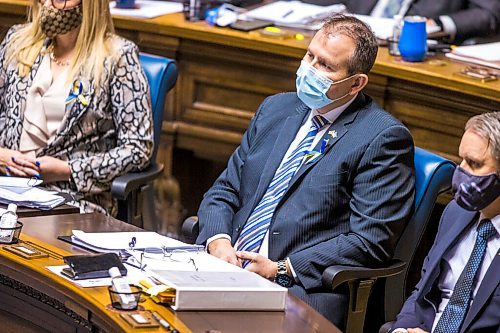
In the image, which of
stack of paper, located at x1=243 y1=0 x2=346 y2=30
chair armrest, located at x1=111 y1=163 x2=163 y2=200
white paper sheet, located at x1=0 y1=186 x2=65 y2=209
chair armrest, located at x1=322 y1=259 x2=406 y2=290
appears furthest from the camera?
stack of paper, located at x1=243 y1=0 x2=346 y2=30

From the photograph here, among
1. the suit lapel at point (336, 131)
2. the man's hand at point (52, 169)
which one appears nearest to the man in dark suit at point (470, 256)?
the suit lapel at point (336, 131)

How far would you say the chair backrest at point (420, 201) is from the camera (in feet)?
11.1

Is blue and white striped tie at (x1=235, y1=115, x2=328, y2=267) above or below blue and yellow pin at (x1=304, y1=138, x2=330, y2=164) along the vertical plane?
below

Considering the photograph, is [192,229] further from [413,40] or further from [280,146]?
[413,40]

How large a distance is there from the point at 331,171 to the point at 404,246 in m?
0.33

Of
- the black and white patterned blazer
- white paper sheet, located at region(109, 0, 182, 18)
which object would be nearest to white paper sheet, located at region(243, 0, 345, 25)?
white paper sheet, located at region(109, 0, 182, 18)

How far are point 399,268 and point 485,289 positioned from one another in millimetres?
544

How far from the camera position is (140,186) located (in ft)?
13.4

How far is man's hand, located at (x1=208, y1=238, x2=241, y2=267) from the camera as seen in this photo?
3332 millimetres

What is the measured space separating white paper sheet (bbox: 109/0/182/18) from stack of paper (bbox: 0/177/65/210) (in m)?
1.72

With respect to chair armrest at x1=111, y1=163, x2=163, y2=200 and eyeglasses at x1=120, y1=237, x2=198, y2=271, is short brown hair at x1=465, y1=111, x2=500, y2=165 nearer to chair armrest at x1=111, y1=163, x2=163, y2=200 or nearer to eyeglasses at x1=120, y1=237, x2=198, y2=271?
eyeglasses at x1=120, y1=237, x2=198, y2=271

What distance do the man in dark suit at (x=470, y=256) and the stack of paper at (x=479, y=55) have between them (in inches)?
66.2

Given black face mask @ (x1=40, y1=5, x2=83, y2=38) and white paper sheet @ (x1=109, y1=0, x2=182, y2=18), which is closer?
black face mask @ (x1=40, y1=5, x2=83, y2=38)

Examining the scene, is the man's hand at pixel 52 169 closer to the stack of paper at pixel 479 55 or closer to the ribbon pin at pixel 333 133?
the ribbon pin at pixel 333 133
